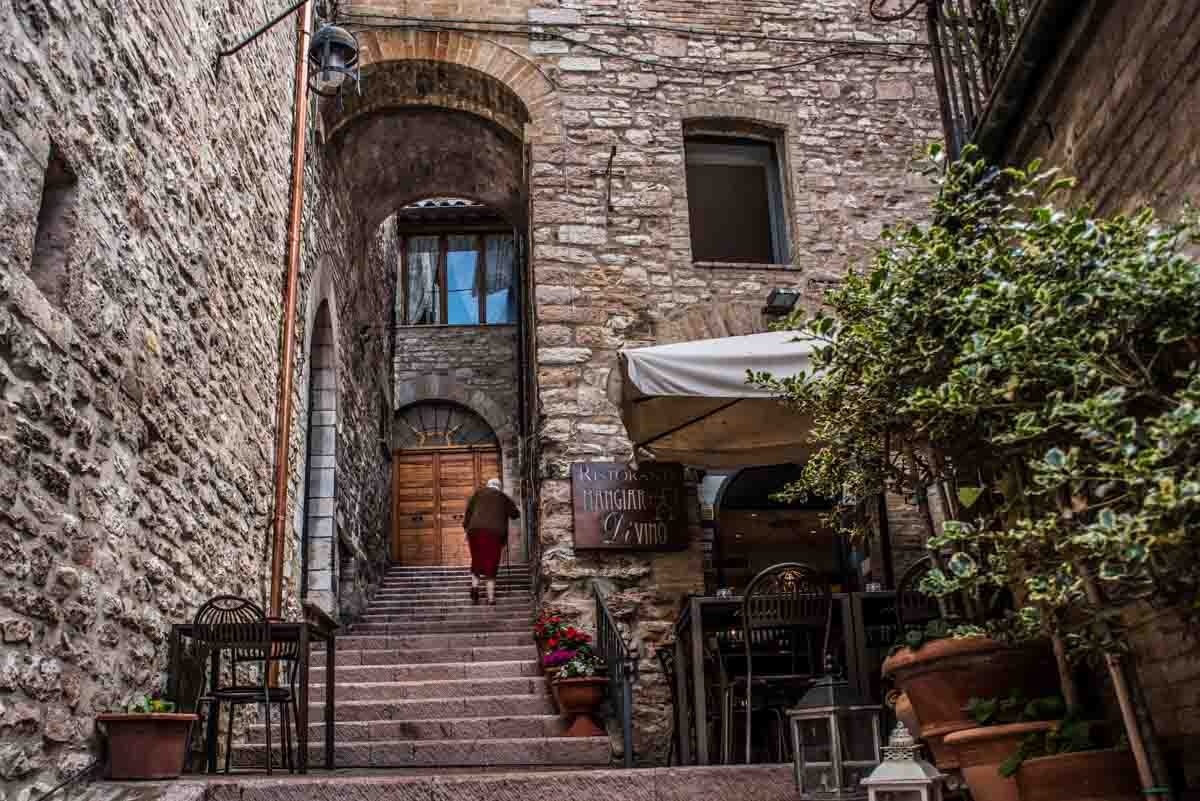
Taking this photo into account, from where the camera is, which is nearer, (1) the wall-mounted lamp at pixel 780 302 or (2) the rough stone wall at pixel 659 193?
(2) the rough stone wall at pixel 659 193

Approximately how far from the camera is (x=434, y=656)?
8.17 meters

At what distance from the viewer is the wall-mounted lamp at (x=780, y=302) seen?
889 cm

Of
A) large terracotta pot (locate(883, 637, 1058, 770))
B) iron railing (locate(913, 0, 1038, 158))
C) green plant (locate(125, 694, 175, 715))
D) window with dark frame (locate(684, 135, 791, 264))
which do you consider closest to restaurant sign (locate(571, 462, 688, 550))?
window with dark frame (locate(684, 135, 791, 264))

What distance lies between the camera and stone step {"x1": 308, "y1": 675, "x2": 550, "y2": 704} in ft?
24.1

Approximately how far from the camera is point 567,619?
7984 mm

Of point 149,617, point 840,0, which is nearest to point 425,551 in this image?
point 840,0

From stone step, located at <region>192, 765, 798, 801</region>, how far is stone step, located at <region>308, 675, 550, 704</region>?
9.51 feet

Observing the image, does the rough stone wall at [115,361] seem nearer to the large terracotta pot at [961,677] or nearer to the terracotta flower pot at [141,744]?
the terracotta flower pot at [141,744]

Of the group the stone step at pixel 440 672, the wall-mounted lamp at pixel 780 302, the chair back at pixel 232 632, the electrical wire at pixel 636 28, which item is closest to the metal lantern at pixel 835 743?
the chair back at pixel 232 632

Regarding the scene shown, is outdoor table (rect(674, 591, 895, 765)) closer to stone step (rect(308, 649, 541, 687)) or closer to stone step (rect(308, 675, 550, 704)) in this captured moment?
stone step (rect(308, 675, 550, 704))

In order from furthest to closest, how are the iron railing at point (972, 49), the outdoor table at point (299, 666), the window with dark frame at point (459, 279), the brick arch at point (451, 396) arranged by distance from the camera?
the window with dark frame at point (459, 279) → the brick arch at point (451, 396) → the outdoor table at point (299, 666) → the iron railing at point (972, 49)

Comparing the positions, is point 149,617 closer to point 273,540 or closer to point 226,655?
point 226,655

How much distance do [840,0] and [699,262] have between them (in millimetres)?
2950

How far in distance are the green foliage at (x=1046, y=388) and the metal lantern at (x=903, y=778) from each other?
1.74ft
